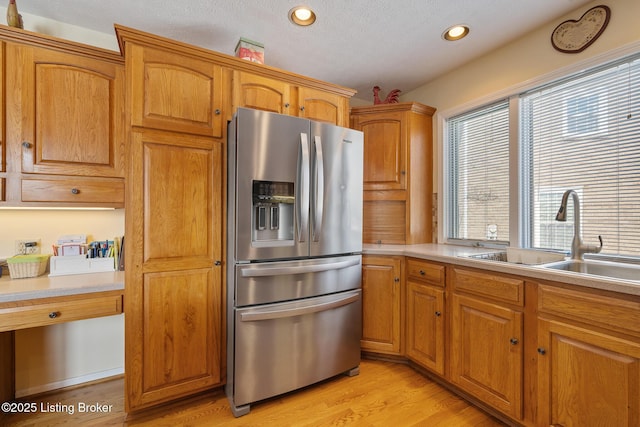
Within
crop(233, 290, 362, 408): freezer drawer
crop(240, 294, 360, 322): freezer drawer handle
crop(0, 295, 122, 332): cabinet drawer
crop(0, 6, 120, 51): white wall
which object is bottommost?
crop(233, 290, 362, 408): freezer drawer

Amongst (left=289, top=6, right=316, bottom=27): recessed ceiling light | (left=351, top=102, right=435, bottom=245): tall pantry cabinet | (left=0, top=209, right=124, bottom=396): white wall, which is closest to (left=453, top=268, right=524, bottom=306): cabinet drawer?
(left=351, top=102, right=435, bottom=245): tall pantry cabinet

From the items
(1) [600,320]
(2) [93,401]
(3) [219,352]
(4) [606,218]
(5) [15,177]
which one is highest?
(5) [15,177]

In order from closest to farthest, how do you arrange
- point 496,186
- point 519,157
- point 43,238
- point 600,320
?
point 600,320 < point 43,238 < point 519,157 < point 496,186

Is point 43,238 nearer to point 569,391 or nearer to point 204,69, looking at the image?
point 204,69

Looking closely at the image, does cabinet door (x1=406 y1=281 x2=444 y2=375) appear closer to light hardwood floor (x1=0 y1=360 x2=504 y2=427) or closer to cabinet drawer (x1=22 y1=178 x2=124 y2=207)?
light hardwood floor (x1=0 y1=360 x2=504 y2=427)

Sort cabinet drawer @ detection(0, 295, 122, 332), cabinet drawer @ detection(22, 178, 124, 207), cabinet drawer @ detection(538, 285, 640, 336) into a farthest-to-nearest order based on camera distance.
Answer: cabinet drawer @ detection(22, 178, 124, 207) < cabinet drawer @ detection(0, 295, 122, 332) < cabinet drawer @ detection(538, 285, 640, 336)

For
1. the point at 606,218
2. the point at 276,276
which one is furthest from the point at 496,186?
the point at 276,276

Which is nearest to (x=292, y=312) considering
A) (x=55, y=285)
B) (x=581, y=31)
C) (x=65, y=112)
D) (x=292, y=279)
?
(x=292, y=279)

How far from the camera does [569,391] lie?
1278 millimetres

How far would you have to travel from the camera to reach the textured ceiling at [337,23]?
174cm

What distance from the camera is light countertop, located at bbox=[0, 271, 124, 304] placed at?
4.45 ft

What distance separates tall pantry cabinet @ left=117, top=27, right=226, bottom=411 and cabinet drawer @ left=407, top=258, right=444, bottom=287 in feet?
4.49

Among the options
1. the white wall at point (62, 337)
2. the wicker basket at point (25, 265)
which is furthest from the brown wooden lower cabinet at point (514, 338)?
the wicker basket at point (25, 265)

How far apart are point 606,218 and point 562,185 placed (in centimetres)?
32
